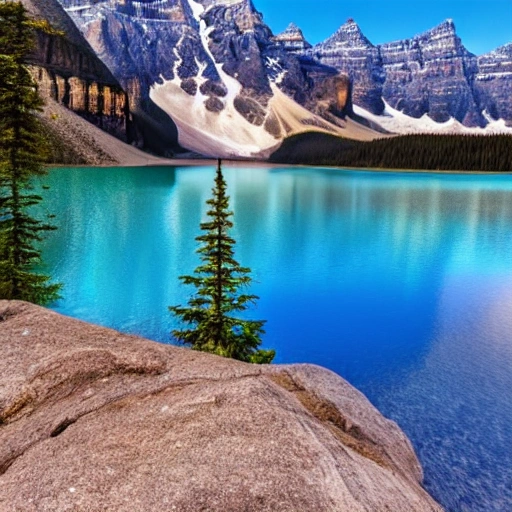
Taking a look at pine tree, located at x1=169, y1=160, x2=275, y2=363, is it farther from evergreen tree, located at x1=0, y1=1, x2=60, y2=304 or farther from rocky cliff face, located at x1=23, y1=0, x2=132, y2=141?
rocky cliff face, located at x1=23, y1=0, x2=132, y2=141

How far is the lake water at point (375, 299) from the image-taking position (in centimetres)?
1125

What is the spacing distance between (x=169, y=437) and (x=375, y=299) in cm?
1822

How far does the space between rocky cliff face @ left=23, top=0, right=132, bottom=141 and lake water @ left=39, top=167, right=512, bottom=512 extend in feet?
407

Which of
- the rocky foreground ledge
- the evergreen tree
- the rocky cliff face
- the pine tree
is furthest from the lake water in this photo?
the rocky cliff face

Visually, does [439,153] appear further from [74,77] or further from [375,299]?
[375,299]

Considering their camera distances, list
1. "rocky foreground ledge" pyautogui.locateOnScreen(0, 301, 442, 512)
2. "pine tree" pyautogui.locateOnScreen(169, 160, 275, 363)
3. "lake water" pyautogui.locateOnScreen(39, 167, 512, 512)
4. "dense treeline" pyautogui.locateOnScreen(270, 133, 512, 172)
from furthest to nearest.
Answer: "dense treeline" pyautogui.locateOnScreen(270, 133, 512, 172) → "pine tree" pyautogui.locateOnScreen(169, 160, 275, 363) → "lake water" pyautogui.locateOnScreen(39, 167, 512, 512) → "rocky foreground ledge" pyautogui.locateOnScreen(0, 301, 442, 512)

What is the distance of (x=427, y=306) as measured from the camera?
21609 millimetres

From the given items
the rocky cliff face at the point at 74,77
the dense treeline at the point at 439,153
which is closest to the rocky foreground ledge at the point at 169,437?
the dense treeline at the point at 439,153

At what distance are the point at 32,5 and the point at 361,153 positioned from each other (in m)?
114

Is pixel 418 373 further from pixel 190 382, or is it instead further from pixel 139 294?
pixel 139 294

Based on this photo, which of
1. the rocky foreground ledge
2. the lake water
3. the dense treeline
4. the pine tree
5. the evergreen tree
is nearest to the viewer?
the rocky foreground ledge

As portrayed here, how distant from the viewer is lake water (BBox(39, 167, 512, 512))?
11.2m

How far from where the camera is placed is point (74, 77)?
160 metres

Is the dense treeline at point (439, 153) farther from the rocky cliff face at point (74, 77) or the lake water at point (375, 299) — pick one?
the lake water at point (375, 299)
